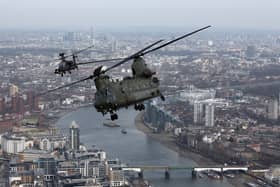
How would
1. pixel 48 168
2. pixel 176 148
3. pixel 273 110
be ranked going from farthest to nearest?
pixel 273 110
pixel 176 148
pixel 48 168

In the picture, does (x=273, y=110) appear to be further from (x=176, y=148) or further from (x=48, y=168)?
(x=48, y=168)

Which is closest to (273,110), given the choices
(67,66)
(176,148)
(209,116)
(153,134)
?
(209,116)

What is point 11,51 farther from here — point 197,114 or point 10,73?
point 197,114

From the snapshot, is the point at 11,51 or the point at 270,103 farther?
the point at 11,51

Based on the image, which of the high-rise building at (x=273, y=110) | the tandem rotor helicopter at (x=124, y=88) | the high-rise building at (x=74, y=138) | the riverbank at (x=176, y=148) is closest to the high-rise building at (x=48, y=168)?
the high-rise building at (x=74, y=138)

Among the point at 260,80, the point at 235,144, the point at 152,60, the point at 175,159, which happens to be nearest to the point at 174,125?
the point at 235,144

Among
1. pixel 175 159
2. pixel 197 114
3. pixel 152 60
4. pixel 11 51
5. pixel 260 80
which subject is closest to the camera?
pixel 175 159

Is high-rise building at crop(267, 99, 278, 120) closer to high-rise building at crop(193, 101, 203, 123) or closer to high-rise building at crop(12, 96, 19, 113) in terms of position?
high-rise building at crop(193, 101, 203, 123)
